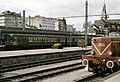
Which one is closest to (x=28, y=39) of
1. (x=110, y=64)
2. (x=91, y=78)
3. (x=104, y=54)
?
(x=104, y=54)

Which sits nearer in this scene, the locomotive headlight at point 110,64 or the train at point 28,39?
the locomotive headlight at point 110,64

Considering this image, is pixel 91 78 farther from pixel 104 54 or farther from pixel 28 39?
pixel 28 39

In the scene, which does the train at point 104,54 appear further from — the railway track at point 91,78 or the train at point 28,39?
the train at point 28,39

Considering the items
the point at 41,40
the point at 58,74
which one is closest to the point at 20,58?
the point at 58,74

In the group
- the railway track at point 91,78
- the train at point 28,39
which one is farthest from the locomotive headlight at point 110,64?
the train at point 28,39

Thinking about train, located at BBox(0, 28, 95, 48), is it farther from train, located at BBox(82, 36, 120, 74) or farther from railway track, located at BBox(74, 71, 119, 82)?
railway track, located at BBox(74, 71, 119, 82)

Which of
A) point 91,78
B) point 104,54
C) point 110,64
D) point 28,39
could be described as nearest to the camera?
point 91,78

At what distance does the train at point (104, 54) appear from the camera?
44.8ft

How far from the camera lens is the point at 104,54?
14133 millimetres

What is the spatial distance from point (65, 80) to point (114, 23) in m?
4.49

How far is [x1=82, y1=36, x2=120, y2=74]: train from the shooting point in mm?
13644

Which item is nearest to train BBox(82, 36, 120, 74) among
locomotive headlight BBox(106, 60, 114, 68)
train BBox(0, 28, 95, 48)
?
locomotive headlight BBox(106, 60, 114, 68)

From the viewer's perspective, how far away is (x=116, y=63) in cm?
1312

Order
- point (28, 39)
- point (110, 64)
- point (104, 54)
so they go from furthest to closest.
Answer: point (28, 39)
point (104, 54)
point (110, 64)
